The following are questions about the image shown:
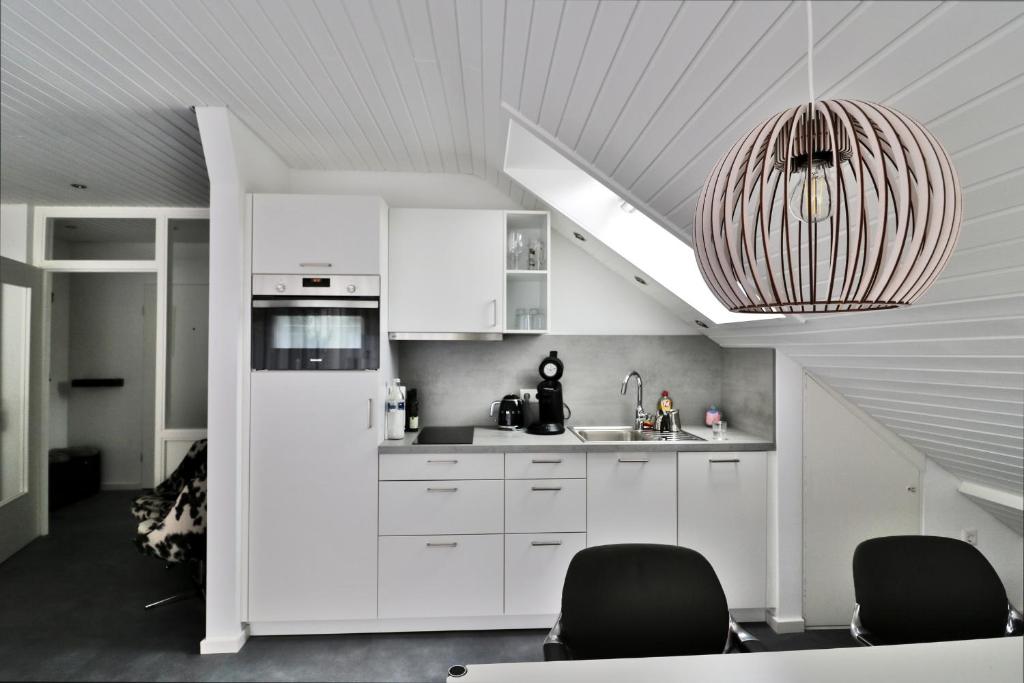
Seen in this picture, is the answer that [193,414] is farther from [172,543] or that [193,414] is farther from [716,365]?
[716,365]

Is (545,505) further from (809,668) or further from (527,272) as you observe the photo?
(809,668)

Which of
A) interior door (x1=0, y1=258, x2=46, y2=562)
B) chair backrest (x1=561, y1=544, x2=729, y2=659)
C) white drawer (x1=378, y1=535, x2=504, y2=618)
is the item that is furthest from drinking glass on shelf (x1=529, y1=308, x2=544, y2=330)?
interior door (x1=0, y1=258, x2=46, y2=562)

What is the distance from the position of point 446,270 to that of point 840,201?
2433 millimetres

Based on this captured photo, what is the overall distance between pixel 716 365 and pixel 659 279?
914 mm

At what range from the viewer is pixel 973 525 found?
8.92 feet

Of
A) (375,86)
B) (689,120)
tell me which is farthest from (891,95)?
(375,86)

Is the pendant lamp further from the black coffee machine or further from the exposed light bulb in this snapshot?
the black coffee machine

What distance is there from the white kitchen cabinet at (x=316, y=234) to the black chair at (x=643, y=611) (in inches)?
71.8

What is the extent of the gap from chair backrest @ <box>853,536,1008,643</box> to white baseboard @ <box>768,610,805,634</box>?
1.18 m

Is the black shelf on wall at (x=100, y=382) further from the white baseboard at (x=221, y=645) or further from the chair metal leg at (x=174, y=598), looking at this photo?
the white baseboard at (x=221, y=645)

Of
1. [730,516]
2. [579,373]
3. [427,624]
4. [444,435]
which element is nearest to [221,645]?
[427,624]

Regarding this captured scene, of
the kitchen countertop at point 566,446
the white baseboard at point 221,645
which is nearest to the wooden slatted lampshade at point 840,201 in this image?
the kitchen countertop at point 566,446

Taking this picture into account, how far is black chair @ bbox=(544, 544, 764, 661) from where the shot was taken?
5.11ft

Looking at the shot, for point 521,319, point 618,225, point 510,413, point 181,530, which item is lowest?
point 181,530
